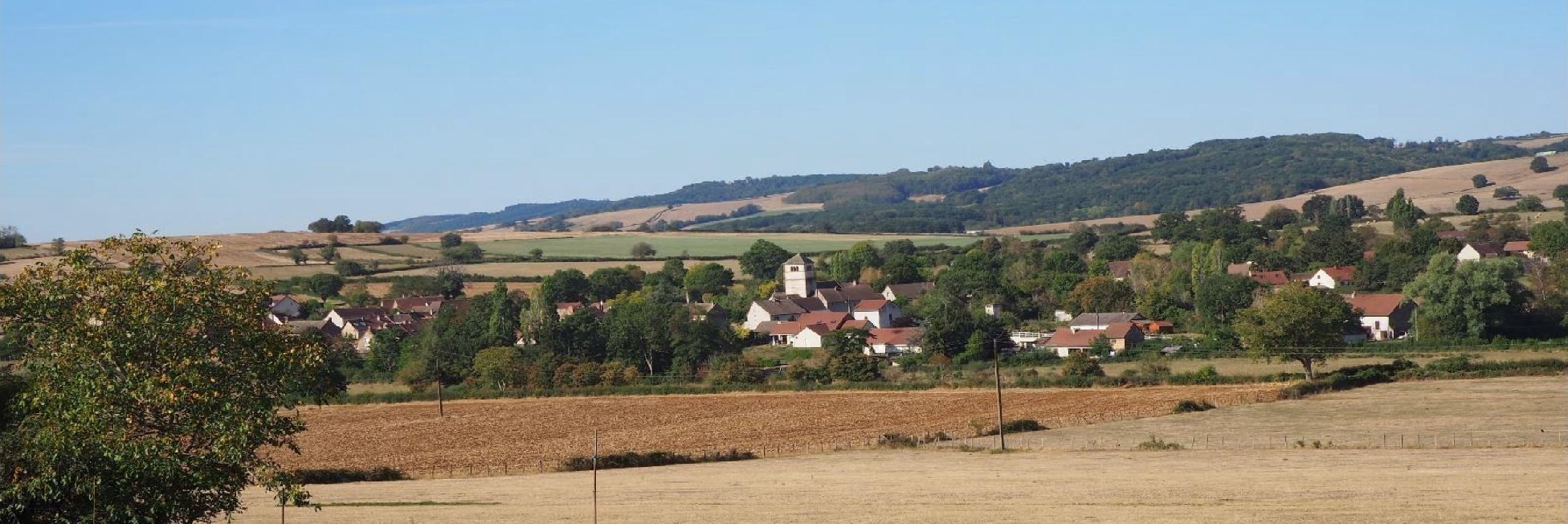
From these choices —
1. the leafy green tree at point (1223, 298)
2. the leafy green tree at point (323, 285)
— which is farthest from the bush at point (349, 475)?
the leafy green tree at point (323, 285)

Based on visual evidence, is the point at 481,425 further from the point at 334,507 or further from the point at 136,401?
the point at 136,401

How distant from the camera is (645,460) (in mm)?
45094

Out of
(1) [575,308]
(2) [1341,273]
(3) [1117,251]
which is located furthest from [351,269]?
(2) [1341,273]

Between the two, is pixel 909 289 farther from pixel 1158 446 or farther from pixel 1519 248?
pixel 1158 446

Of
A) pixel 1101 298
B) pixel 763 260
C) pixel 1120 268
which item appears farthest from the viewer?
pixel 763 260

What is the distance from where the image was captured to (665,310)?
86.2 meters

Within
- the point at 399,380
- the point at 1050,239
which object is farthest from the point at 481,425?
the point at 1050,239

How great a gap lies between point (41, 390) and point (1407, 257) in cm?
10185

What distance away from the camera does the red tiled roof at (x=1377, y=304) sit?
83.4 metres

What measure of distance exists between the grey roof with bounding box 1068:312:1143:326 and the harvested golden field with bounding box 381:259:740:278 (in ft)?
166

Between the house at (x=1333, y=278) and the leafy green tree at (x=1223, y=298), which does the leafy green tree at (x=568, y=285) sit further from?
the house at (x=1333, y=278)

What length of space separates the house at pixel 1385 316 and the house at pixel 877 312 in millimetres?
29749

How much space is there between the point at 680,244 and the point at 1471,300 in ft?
329

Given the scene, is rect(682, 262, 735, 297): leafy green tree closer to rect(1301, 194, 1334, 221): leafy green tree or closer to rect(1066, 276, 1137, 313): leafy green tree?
rect(1066, 276, 1137, 313): leafy green tree
